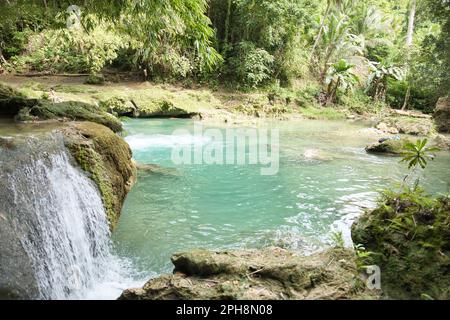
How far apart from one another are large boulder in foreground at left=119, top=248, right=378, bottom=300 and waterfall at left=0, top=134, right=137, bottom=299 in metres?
1.30

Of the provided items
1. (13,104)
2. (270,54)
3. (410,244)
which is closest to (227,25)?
(270,54)

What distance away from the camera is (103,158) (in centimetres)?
686

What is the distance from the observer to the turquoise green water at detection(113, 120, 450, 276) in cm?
678

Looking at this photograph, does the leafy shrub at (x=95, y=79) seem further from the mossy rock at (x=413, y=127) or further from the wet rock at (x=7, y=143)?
the wet rock at (x=7, y=143)

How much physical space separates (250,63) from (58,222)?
2241 centimetres

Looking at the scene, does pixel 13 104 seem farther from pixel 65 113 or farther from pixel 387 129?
pixel 387 129

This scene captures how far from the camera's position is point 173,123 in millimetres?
19828

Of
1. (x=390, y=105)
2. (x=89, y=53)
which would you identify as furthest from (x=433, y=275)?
(x=390, y=105)

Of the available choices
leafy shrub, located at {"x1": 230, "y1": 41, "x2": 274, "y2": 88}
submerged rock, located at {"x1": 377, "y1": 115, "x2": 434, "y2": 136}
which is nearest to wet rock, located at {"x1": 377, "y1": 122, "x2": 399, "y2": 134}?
submerged rock, located at {"x1": 377, "y1": 115, "x2": 434, "y2": 136}

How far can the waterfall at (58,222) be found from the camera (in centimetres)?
456
